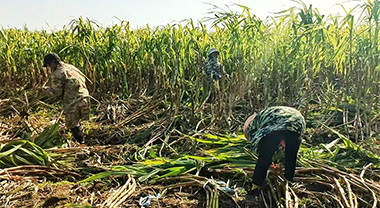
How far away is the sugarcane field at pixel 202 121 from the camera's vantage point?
2.40 metres

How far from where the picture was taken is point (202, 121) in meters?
3.91

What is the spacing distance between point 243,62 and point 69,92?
2.15m

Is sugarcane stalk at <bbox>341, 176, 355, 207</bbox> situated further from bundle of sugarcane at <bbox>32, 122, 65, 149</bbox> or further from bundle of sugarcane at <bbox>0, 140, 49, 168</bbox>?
bundle of sugarcane at <bbox>32, 122, 65, 149</bbox>

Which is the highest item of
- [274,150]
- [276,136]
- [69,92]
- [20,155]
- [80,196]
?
[69,92]

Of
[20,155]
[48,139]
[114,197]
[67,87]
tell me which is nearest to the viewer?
[114,197]

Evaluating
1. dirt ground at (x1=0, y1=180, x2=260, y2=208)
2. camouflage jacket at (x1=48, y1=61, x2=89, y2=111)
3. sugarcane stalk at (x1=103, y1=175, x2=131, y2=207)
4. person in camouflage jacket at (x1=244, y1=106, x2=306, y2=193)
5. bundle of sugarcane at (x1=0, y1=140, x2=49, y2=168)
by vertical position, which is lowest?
dirt ground at (x1=0, y1=180, x2=260, y2=208)

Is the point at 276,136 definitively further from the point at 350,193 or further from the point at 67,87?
the point at 67,87

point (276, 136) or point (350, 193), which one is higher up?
point (276, 136)

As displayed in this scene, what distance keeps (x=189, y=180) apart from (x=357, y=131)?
72.0 inches

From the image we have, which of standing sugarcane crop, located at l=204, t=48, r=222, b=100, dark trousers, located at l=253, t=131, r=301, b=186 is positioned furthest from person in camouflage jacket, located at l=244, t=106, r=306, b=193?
standing sugarcane crop, located at l=204, t=48, r=222, b=100

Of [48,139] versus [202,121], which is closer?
[48,139]

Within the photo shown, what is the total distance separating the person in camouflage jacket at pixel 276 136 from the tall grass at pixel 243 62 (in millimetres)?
1321

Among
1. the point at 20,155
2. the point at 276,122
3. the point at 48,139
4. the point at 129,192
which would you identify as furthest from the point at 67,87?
the point at 276,122

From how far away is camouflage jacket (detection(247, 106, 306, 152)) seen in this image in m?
2.18
